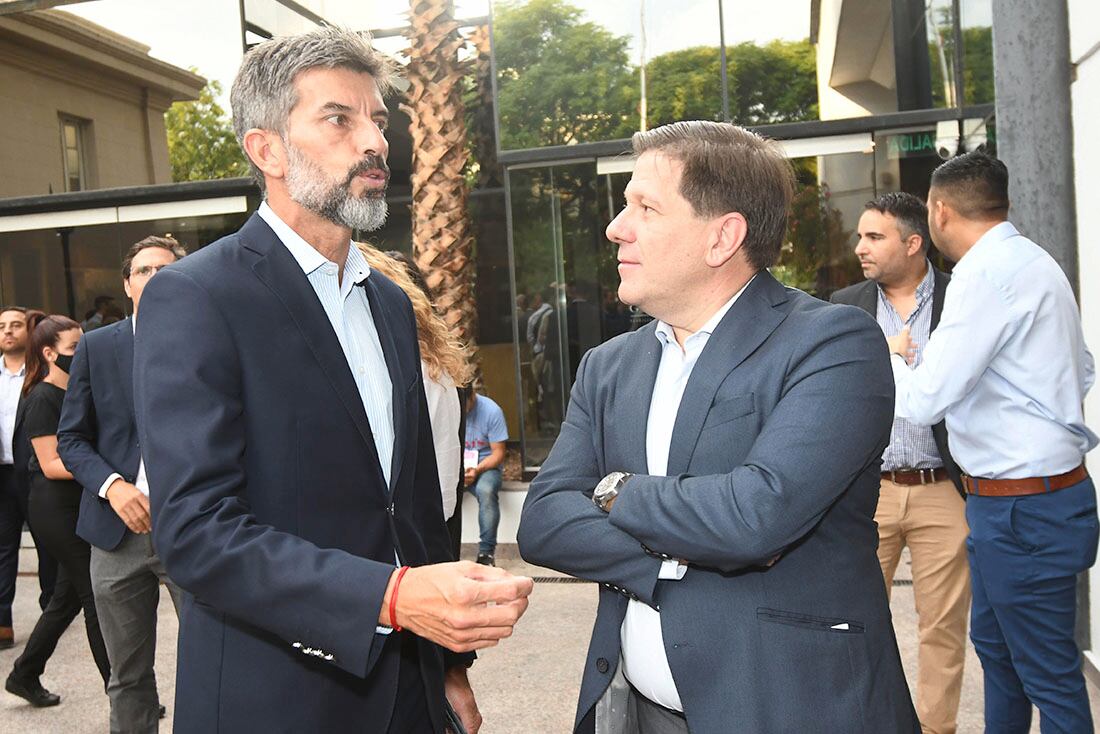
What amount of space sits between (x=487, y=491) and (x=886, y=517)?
481 centimetres

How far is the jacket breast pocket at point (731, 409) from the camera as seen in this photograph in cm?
216

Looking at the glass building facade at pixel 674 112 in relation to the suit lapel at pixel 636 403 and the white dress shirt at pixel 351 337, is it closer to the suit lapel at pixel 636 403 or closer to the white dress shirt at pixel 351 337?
the suit lapel at pixel 636 403

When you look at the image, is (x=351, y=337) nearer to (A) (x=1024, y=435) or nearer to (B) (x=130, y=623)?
(A) (x=1024, y=435)

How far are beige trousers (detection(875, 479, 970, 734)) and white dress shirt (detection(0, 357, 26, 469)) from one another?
597cm

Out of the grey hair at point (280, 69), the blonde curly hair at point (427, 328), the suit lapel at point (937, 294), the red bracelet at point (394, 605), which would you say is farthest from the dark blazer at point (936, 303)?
the red bracelet at point (394, 605)

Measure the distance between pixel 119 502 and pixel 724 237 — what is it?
10.1 feet

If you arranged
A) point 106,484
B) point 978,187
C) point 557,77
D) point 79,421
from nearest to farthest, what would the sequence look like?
1. point 978,187
2. point 106,484
3. point 79,421
4. point 557,77

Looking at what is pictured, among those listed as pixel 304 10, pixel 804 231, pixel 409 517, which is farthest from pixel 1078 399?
pixel 304 10

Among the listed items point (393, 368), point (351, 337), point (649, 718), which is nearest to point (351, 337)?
point (351, 337)

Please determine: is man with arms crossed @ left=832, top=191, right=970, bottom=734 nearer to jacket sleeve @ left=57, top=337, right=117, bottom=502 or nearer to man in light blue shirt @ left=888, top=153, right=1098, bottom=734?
man in light blue shirt @ left=888, top=153, right=1098, bottom=734

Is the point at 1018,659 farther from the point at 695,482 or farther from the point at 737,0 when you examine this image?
the point at 737,0

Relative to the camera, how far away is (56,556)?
581 cm

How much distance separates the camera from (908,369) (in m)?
3.76

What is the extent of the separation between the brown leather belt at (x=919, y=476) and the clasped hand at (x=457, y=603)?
321 centimetres
